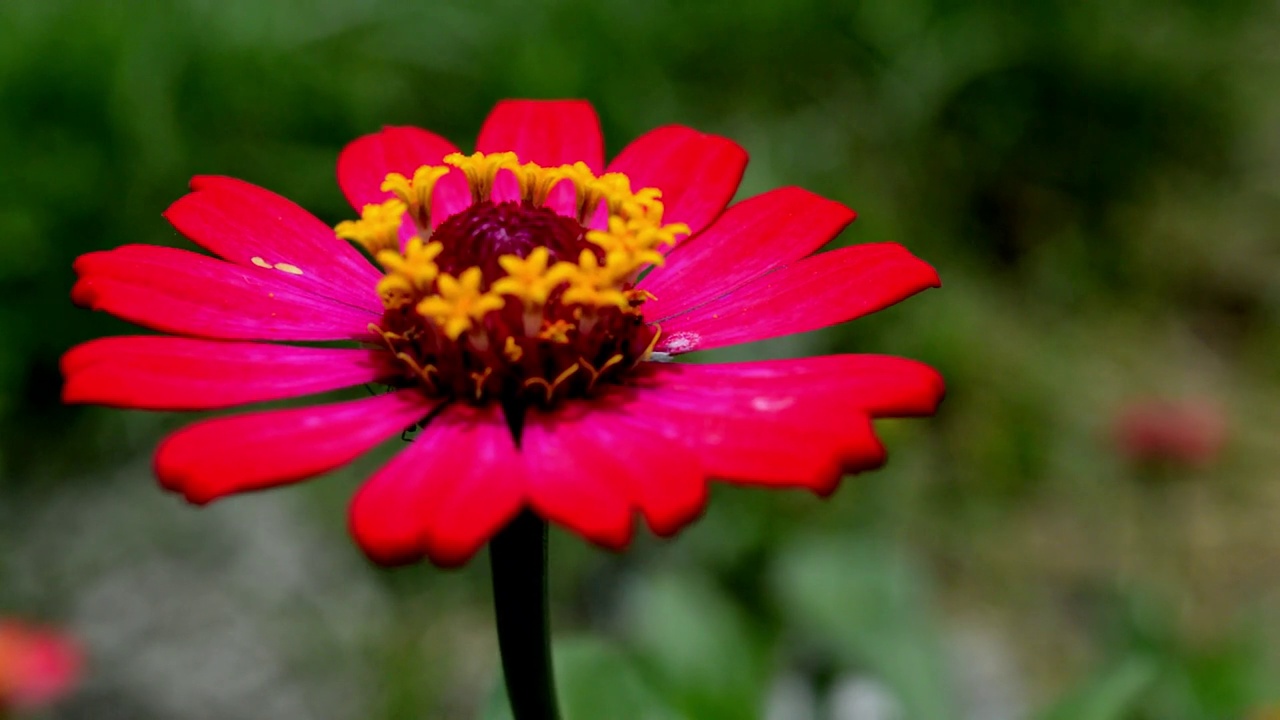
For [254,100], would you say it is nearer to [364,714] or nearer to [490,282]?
[364,714]

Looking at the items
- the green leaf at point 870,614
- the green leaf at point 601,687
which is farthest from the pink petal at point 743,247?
the green leaf at point 870,614

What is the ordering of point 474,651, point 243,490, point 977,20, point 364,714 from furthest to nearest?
1. point 977,20
2. point 474,651
3. point 364,714
4. point 243,490

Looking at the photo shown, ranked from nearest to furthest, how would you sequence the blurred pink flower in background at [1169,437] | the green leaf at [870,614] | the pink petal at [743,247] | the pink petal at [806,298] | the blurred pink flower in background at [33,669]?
the pink petal at [806,298]
the pink petal at [743,247]
the green leaf at [870,614]
the blurred pink flower in background at [33,669]
the blurred pink flower in background at [1169,437]

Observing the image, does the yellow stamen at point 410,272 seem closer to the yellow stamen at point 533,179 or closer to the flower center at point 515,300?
the flower center at point 515,300

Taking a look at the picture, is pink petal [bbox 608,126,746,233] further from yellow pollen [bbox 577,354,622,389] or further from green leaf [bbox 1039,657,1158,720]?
green leaf [bbox 1039,657,1158,720]

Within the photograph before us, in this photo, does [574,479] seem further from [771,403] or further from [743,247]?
[743,247]

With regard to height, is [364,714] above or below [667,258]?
below

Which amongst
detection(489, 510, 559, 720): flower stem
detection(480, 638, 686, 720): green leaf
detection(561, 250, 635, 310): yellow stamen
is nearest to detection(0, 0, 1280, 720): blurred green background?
detection(480, 638, 686, 720): green leaf

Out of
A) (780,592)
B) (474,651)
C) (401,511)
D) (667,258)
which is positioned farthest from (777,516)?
(401,511)
